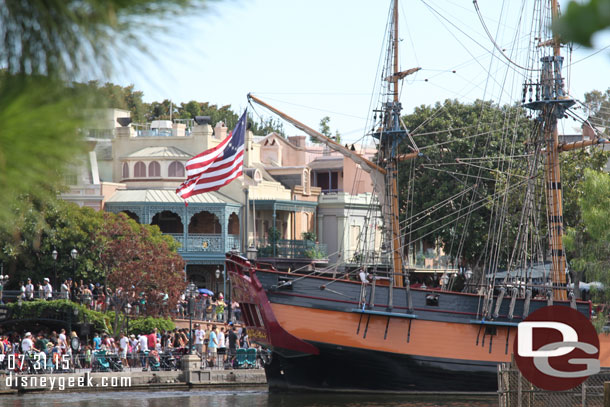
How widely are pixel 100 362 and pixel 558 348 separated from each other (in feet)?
73.5

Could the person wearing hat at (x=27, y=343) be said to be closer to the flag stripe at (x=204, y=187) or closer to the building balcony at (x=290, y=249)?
the flag stripe at (x=204, y=187)

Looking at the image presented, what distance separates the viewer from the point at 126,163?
→ 57.3 m

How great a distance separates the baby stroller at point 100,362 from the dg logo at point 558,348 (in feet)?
70.6

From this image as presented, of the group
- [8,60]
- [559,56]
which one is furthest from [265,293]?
[8,60]

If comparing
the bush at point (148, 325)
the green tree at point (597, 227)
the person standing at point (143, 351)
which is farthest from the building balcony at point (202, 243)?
the green tree at point (597, 227)

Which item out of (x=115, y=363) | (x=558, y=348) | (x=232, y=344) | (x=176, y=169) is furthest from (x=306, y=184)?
(x=558, y=348)

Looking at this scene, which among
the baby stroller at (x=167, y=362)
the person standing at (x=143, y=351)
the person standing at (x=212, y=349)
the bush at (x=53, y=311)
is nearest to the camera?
the person standing at (x=143, y=351)

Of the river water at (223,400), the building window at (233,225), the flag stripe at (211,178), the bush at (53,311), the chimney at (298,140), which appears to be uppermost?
the chimney at (298,140)

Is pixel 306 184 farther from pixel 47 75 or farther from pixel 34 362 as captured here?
pixel 47 75

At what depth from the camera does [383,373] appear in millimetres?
32438

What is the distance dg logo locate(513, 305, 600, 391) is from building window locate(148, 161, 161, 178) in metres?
44.6

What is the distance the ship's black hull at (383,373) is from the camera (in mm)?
32125

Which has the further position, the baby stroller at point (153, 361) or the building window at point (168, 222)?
the building window at point (168, 222)

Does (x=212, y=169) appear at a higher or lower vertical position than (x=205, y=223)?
higher
